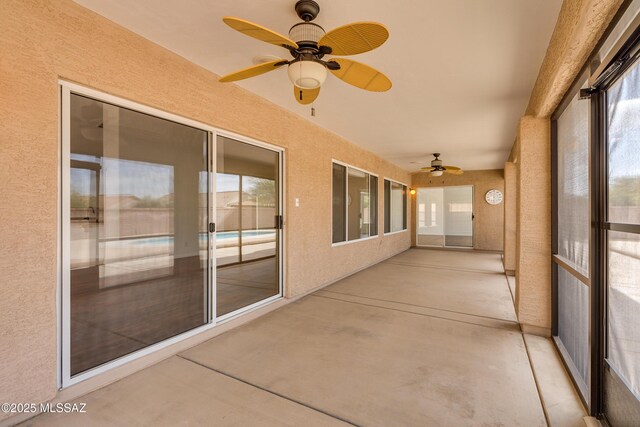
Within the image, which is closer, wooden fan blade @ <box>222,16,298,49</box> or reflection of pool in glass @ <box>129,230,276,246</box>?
wooden fan blade @ <box>222,16,298,49</box>

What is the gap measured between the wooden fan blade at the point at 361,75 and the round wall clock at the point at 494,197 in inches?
351

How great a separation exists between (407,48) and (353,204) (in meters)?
3.97

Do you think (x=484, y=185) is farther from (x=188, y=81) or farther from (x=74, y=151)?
(x=74, y=151)

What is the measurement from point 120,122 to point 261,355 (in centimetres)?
235

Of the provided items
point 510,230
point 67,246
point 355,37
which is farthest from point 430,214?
point 67,246

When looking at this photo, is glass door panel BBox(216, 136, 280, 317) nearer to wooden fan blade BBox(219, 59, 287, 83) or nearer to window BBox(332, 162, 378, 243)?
wooden fan blade BBox(219, 59, 287, 83)

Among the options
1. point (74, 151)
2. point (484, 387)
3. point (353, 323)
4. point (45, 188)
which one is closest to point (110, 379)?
point (45, 188)

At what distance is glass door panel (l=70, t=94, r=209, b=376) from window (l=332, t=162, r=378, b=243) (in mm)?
2969

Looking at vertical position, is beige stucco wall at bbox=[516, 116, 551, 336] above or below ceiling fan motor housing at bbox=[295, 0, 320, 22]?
below

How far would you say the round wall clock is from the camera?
952 centimetres

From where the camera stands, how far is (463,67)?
2918 mm

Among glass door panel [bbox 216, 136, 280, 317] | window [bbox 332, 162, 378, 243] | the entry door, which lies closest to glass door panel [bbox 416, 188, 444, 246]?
the entry door

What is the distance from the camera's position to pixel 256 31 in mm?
1688

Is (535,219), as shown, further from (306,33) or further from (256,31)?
(256,31)
